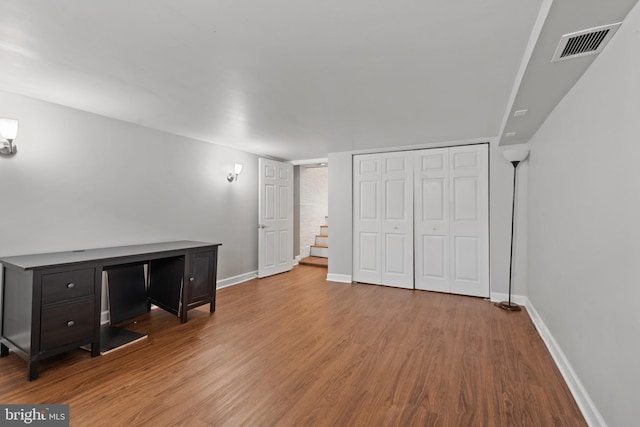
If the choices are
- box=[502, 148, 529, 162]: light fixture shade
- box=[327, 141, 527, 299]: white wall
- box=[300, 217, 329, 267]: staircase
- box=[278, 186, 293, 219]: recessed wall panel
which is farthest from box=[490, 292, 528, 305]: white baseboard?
box=[278, 186, 293, 219]: recessed wall panel

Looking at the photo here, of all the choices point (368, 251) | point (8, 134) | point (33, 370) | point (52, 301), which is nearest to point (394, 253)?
point (368, 251)

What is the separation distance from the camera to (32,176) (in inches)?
104

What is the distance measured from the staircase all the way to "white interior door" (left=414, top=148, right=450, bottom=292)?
2372 mm

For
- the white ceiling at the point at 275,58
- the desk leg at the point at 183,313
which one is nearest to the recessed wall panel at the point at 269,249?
the desk leg at the point at 183,313

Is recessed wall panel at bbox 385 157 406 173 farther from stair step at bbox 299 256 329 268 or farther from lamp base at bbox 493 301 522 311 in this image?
stair step at bbox 299 256 329 268

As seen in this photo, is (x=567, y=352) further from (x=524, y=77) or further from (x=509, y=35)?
(x=509, y=35)

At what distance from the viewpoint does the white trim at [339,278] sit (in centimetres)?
498

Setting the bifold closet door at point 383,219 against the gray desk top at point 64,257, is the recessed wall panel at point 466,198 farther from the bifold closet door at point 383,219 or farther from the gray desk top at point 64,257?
the gray desk top at point 64,257

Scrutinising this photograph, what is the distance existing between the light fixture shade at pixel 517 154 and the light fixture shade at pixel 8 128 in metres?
4.90

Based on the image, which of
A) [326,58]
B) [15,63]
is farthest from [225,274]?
[326,58]

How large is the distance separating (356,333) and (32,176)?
329cm

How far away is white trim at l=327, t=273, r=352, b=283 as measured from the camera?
498 centimetres

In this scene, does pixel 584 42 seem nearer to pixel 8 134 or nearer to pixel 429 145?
pixel 429 145

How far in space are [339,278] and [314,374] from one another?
9.56ft
